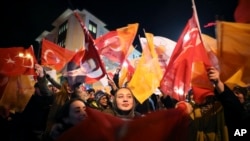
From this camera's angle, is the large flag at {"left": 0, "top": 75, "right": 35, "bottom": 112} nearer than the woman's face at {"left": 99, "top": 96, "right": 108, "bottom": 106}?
No

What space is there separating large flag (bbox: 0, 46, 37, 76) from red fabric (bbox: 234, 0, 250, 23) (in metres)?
4.91

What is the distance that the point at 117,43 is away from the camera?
8.38m

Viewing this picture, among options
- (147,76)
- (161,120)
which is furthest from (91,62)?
(161,120)

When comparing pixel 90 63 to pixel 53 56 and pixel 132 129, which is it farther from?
pixel 132 129

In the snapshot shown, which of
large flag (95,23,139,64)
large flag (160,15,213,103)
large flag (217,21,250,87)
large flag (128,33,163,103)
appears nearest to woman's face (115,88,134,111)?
large flag (160,15,213,103)

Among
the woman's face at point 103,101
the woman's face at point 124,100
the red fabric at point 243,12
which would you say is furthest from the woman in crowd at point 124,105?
the red fabric at point 243,12

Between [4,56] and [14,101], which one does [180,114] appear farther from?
[4,56]

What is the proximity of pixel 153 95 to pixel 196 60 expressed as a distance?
2441 millimetres

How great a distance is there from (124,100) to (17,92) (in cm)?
399

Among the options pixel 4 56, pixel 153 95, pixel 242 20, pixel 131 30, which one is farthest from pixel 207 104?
pixel 4 56

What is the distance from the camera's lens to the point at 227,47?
5.07m

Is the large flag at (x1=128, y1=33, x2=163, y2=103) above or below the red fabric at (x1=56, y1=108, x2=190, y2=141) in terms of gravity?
Answer: above

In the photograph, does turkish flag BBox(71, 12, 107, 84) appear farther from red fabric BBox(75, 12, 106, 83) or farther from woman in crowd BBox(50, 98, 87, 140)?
woman in crowd BBox(50, 98, 87, 140)

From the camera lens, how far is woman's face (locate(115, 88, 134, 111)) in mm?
4602
